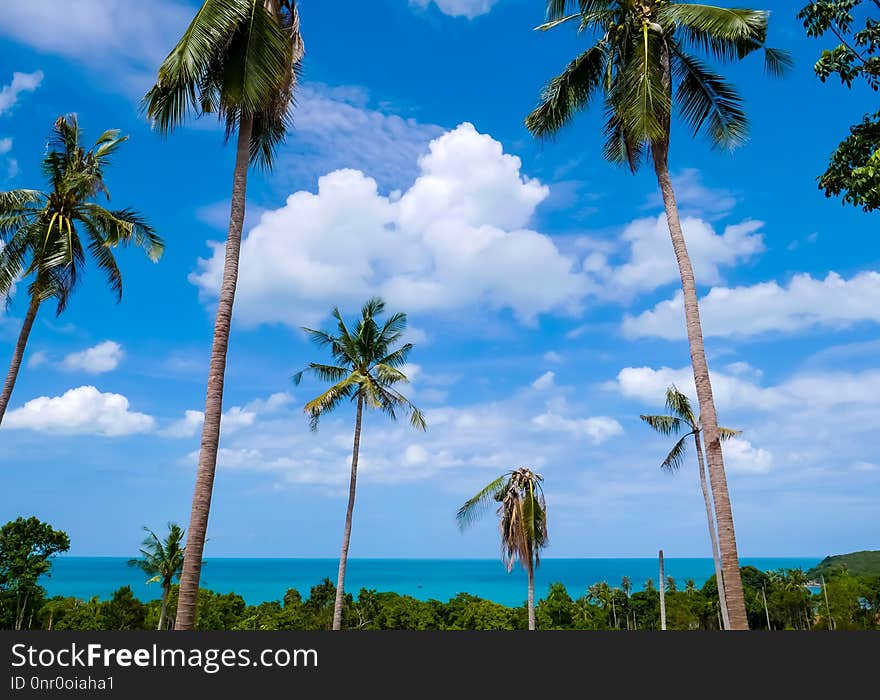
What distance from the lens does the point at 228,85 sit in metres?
10.9

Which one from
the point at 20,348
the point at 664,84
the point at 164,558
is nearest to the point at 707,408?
the point at 664,84

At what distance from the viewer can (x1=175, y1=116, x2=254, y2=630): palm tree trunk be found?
8906mm

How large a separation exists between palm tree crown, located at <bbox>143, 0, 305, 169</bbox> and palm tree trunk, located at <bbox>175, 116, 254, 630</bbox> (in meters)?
0.60

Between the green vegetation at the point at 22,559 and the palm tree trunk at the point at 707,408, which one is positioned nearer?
the palm tree trunk at the point at 707,408

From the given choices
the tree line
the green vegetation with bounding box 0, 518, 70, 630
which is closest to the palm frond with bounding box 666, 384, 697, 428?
the tree line

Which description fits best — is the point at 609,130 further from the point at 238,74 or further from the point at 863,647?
the point at 863,647

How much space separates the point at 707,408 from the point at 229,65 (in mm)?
10110

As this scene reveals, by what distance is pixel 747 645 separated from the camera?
6.59 metres

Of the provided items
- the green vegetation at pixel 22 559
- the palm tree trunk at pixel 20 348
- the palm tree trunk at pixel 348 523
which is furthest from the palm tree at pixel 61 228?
the green vegetation at pixel 22 559

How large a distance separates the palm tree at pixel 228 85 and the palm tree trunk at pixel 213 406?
0.02 m

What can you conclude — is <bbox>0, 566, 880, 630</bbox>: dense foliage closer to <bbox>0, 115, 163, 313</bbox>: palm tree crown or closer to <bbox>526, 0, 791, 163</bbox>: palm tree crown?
<bbox>0, 115, 163, 313</bbox>: palm tree crown

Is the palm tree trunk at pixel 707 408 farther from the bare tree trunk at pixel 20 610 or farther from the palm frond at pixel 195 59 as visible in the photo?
the bare tree trunk at pixel 20 610

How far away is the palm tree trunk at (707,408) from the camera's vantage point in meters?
9.38

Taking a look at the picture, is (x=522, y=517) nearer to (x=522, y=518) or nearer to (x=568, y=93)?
(x=522, y=518)
